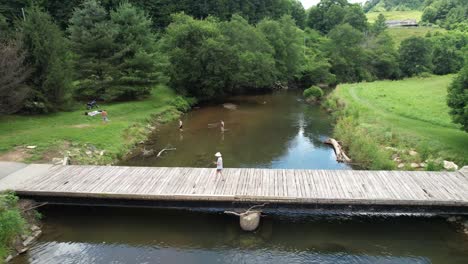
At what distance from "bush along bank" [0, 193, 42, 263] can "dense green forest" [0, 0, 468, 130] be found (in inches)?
551

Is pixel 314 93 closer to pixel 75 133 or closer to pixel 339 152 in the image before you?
pixel 339 152

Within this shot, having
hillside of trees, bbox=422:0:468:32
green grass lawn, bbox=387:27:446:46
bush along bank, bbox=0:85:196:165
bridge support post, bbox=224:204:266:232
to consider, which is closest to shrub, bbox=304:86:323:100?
bush along bank, bbox=0:85:196:165

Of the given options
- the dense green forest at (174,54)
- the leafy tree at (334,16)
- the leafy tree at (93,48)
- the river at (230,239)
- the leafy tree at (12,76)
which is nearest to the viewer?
the river at (230,239)

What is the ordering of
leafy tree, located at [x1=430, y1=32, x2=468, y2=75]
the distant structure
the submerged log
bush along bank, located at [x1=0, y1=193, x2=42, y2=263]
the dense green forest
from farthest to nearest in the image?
the distant structure, leafy tree, located at [x1=430, y1=32, x2=468, y2=75], the dense green forest, the submerged log, bush along bank, located at [x1=0, y1=193, x2=42, y2=263]

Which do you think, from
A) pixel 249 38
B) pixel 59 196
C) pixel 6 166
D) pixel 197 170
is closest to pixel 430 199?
pixel 197 170

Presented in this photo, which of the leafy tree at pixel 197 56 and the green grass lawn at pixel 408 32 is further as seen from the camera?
the green grass lawn at pixel 408 32

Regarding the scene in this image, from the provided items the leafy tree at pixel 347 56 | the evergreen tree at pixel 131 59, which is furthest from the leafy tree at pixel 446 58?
the evergreen tree at pixel 131 59

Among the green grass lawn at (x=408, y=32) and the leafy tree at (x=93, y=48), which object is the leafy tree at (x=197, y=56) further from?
the green grass lawn at (x=408, y=32)

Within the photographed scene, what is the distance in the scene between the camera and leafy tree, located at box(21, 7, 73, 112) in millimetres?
33031

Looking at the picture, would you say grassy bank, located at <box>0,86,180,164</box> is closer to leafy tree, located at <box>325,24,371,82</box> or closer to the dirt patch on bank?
the dirt patch on bank

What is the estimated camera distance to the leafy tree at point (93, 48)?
41.9 m

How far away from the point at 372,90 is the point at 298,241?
40198 mm

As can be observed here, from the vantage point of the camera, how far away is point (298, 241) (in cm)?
1798

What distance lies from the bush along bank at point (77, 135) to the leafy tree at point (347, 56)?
45746mm
